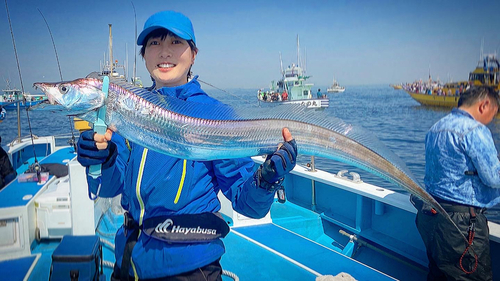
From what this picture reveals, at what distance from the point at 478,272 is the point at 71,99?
3947mm

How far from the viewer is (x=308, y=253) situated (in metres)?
3.99

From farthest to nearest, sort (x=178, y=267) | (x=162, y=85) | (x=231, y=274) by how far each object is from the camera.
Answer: (x=231, y=274)
(x=162, y=85)
(x=178, y=267)

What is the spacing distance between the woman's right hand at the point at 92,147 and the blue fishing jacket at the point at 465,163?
3319mm

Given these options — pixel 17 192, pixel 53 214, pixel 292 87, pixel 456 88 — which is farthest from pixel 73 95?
pixel 456 88

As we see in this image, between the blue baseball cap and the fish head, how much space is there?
0.47 metres

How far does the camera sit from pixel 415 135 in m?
25.9

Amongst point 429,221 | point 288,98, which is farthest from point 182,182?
point 288,98

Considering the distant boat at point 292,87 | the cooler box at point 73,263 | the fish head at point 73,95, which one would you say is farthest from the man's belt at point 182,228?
the distant boat at point 292,87

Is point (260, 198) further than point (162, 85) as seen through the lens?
No

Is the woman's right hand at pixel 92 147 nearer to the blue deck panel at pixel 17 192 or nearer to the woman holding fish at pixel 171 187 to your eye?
the woman holding fish at pixel 171 187

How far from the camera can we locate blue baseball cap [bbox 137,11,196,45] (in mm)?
1756

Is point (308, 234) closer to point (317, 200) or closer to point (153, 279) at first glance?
point (317, 200)

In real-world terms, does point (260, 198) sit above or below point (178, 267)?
above

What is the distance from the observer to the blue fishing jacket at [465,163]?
9.81 ft
